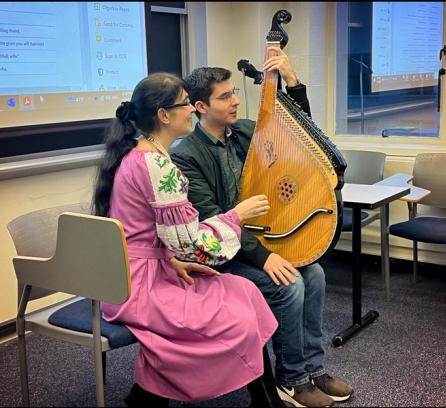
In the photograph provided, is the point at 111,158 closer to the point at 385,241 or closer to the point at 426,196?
the point at 385,241

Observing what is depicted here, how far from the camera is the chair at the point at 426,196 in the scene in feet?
9.09

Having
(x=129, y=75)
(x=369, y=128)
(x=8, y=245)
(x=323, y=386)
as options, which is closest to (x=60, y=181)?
(x=8, y=245)

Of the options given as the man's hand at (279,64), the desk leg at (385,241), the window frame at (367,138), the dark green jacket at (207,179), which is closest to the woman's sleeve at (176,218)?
the dark green jacket at (207,179)

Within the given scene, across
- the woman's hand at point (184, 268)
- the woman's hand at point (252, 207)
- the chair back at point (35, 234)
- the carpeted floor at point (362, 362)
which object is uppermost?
the woman's hand at point (252, 207)

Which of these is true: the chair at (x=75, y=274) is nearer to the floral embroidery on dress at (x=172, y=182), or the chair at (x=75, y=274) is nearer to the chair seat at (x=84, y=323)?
the chair seat at (x=84, y=323)

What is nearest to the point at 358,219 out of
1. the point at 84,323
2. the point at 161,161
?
the point at 161,161

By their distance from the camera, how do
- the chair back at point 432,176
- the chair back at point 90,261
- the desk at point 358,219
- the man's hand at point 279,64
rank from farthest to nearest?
the chair back at point 432,176 < the desk at point 358,219 < the man's hand at point 279,64 < the chair back at point 90,261

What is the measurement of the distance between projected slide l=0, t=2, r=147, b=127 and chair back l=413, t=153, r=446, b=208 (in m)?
1.52

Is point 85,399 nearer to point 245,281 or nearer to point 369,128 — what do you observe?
point 245,281

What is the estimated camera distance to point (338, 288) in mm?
3092

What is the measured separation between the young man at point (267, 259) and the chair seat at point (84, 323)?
0.46m

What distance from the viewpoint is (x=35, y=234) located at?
5.92ft

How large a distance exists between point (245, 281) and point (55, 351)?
111 centimetres

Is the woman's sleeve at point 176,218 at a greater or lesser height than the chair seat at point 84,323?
greater
